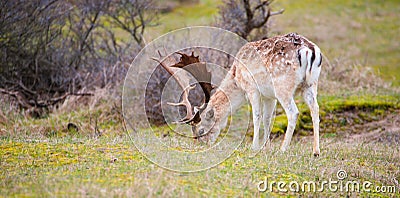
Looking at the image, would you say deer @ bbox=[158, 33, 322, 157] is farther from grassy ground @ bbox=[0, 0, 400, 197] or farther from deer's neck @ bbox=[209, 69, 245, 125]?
grassy ground @ bbox=[0, 0, 400, 197]

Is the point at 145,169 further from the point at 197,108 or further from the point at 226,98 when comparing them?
the point at 226,98

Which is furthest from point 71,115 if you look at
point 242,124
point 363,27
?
point 363,27

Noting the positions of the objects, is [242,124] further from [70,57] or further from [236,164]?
[70,57]

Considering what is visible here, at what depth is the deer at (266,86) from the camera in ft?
27.9

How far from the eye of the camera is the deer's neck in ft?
31.5

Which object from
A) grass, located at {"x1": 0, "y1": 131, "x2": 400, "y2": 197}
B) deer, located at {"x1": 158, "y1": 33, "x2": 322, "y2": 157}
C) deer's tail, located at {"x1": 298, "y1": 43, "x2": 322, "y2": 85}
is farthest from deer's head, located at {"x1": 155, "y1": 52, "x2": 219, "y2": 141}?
deer's tail, located at {"x1": 298, "y1": 43, "x2": 322, "y2": 85}

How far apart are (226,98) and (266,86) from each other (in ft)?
3.05

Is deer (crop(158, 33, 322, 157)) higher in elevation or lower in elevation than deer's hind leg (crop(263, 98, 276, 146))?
higher

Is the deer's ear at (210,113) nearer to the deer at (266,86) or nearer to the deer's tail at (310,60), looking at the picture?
the deer at (266,86)

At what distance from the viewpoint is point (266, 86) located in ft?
29.5

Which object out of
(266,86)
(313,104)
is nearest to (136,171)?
(266,86)

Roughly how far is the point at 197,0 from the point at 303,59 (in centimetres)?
2395

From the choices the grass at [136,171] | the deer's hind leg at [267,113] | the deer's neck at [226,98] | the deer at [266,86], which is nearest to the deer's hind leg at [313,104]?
the deer at [266,86]

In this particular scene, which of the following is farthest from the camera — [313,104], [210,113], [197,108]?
[210,113]
